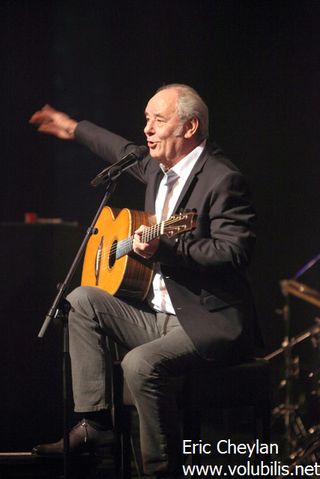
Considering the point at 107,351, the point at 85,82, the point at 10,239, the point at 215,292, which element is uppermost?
the point at 85,82

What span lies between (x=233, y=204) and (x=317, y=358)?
176cm

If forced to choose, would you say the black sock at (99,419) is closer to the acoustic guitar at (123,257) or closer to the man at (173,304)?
the man at (173,304)

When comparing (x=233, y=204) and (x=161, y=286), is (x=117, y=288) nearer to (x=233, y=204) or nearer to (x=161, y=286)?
(x=161, y=286)

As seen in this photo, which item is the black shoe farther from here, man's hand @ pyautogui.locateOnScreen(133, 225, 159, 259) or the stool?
man's hand @ pyautogui.locateOnScreen(133, 225, 159, 259)

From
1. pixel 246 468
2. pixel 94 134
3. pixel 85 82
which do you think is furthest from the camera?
pixel 85 82

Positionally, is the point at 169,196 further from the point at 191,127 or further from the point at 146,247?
the point at 146,247

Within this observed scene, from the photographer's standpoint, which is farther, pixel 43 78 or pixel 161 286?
pixel 43 78

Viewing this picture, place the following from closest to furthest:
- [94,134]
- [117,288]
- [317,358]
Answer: [117,288] → [94,134] → [317,358]

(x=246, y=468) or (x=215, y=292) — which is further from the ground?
(x=215, y=292)

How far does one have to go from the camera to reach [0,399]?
3.74 m

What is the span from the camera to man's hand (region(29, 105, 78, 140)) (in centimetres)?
381

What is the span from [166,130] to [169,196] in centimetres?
29

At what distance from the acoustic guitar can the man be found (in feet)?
0.15

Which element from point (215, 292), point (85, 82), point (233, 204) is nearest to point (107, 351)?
point (215, 292)
